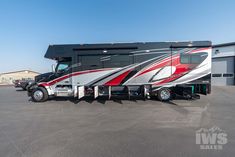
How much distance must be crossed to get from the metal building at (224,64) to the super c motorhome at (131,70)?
1626 centimetres

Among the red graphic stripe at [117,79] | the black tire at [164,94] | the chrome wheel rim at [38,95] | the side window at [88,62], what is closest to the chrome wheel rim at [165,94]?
the black tire at [164,94]

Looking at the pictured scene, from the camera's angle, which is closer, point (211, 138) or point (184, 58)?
point (211, 138)

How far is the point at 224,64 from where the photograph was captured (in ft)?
72.5

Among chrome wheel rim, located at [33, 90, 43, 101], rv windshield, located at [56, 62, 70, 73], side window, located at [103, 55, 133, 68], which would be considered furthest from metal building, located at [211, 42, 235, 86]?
chrome wheel rim, located at [33, 90, 43, 101]

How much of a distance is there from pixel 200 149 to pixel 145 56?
6303mm

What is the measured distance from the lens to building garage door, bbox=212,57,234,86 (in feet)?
70.5

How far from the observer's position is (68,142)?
3.73 metres

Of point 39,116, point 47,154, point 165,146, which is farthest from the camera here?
point 39,116

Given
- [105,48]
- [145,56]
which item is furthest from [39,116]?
[145,56]

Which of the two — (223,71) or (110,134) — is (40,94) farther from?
(223,71)

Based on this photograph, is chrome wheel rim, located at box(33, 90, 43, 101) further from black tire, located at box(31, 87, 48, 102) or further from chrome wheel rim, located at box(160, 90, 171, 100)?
chrome wheel rim, located at box(160, 90, 171, 100)

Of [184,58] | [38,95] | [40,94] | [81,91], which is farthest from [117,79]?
[38,95]

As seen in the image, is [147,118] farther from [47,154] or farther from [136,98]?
[136,98]

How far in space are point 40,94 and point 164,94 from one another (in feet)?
24.1
